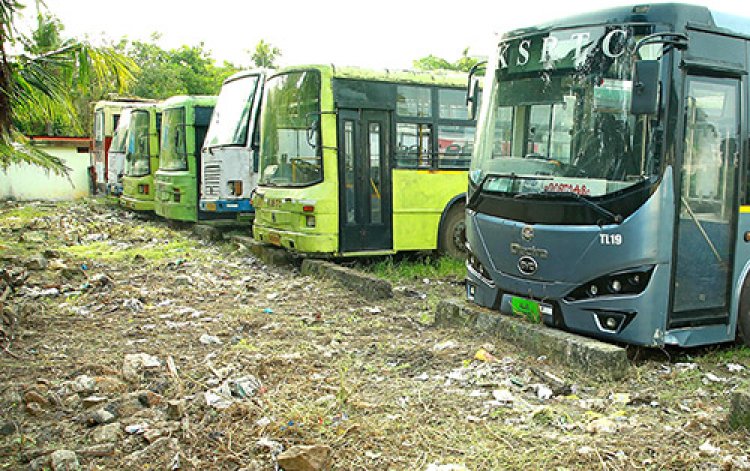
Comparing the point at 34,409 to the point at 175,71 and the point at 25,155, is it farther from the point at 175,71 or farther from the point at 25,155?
the point at 175,71

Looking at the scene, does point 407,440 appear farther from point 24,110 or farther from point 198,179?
point 198,179

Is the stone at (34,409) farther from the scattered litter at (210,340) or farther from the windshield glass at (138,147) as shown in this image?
the windshield glass at (138,147)

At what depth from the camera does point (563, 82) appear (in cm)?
629

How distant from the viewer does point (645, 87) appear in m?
5.50

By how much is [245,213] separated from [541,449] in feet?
34.3

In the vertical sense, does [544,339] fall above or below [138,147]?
below

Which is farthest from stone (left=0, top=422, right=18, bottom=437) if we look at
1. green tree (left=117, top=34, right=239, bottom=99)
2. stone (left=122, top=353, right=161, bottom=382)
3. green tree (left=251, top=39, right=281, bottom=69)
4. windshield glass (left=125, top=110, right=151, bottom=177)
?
green tree (left=251, top=39, right=281, bottom=69)

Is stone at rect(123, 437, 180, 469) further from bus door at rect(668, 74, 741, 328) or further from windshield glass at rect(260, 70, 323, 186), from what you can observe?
windshield glass at rect(260, 70, 323, 186)

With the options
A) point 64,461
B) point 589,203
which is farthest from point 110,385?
point 589,203

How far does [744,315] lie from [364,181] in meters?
5.41

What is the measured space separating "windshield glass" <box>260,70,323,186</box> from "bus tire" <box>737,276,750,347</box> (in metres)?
5.53

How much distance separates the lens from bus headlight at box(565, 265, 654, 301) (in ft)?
19.2

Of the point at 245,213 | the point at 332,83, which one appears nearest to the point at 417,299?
the point at 332,83

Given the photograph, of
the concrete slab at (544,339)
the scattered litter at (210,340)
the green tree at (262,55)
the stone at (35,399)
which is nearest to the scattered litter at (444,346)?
the concrete slab at (544,339)
